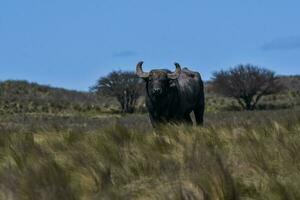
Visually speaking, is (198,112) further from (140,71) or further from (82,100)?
(82,100)

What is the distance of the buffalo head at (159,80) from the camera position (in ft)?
59.6

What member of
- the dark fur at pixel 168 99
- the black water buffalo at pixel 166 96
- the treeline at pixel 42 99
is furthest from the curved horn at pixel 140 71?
the treeline at pixel 42 99

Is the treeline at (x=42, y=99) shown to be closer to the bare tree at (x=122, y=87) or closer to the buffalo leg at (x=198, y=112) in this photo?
the bare tree at (x=122, y=87)

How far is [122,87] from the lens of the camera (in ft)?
243

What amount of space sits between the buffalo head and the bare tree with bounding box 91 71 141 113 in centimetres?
5148

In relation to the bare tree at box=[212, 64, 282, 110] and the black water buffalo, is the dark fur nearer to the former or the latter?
the black water buffalo

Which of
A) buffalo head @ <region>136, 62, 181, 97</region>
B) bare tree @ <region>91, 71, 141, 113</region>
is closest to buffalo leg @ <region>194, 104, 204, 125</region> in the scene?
buffalo head @ <region>136, 62, 181, 97</region>

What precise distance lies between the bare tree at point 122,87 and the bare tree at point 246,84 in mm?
8776

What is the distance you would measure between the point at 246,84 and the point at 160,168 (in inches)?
2535

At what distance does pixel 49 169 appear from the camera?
9.09 meters

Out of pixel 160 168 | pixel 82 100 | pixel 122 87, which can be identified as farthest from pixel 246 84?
pixel 160 168

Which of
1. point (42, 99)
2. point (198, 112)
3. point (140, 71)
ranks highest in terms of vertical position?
point (42, 99)

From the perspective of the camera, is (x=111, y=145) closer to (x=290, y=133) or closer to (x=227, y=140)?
(x=227, y=140)

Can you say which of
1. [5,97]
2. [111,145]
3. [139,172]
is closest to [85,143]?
[111,145]
